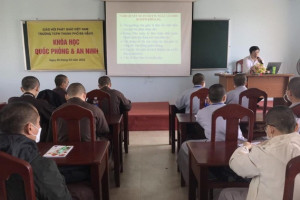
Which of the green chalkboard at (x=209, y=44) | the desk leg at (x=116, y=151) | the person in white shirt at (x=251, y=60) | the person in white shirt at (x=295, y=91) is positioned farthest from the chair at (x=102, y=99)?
the person in white shirt at (x=251, y=60)

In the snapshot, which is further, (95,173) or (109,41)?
(109,41)

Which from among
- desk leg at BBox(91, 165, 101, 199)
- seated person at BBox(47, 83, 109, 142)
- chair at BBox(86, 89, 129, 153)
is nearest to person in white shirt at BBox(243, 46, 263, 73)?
chair at BBox(86, 89, 129, 153)

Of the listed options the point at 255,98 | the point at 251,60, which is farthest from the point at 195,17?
the point at 255,98

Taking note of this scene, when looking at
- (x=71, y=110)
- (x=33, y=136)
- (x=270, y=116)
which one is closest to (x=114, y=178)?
(x=71, y=110)

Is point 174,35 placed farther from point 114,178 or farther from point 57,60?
point 114,178

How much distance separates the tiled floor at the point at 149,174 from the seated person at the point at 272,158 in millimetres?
1299

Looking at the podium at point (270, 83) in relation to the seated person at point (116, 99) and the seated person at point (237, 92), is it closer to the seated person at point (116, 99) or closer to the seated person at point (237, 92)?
the seated person at point (237, 92)

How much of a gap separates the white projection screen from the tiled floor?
185 cm

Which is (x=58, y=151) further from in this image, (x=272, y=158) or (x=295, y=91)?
(x=295, y=91)

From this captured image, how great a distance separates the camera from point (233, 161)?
1420 millimetres

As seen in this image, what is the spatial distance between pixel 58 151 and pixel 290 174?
1330 mm

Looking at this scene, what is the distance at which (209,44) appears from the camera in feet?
18.1

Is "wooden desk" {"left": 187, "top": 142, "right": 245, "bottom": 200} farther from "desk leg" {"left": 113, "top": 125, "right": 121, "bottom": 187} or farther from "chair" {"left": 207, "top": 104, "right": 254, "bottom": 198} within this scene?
"desk leg" {"left": 113, "top": 125, "right": 121, "bottom": 187}

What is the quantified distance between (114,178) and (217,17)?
13.1 feet
